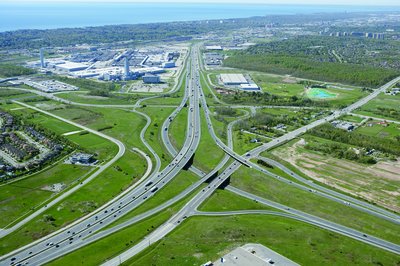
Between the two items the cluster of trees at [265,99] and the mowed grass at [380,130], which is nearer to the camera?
the mowed grass at [380,130]

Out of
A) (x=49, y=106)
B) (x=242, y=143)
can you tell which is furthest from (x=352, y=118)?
(x=49, y=106)

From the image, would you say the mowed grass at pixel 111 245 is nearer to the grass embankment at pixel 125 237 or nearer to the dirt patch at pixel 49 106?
the grass embankment at pixel 125 237

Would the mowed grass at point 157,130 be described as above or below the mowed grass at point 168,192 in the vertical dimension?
above

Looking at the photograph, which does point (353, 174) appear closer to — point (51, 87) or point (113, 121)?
point (113, 121)

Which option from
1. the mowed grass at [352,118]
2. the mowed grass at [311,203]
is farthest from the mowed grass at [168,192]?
the mowed grass at [352,118]

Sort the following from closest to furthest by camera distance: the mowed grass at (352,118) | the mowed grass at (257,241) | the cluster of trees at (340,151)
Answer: the mowed grass at (257,241), the cluster of trees at (340,151), the mowed grass at (352,118)

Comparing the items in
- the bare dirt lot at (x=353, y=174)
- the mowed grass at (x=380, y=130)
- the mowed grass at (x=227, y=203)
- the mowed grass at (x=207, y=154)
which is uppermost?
the mowed grass at (x=207, y=154)

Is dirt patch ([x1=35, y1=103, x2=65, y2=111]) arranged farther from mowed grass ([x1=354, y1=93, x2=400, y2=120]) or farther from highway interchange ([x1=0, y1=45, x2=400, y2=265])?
mowed grass ([x1=354, y1=93, x2=400, y2=120])
